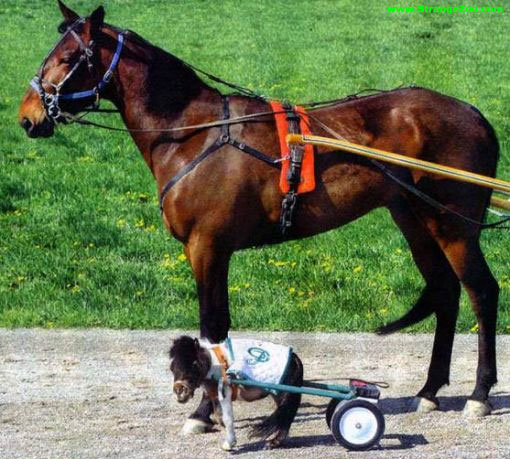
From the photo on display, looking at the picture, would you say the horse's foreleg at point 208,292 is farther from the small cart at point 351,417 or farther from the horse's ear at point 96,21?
the horse's ear at point 96,21

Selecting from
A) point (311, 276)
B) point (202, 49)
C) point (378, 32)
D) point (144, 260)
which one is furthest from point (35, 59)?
point (311, 276)

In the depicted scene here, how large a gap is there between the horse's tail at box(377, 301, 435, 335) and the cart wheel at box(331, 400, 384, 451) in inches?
45.8

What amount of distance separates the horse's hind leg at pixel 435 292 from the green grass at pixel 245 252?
1.28 meters

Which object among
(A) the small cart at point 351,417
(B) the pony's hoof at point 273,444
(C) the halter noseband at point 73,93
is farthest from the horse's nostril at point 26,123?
(B) the pony's hoof at point 273,444

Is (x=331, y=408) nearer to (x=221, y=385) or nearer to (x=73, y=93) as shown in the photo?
(x=221, y=385)

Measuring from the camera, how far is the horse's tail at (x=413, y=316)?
6559 mm

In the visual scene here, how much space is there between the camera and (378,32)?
18.5 metres

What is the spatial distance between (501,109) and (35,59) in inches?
271

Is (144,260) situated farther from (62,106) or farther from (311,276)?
(62,106)

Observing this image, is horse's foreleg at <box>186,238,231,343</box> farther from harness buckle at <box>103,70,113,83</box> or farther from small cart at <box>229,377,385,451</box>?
harness buckle at <box>103,70,113,83</box>

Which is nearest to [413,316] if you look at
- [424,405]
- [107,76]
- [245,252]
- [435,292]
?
[435,292]

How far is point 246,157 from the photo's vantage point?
5.81 metres

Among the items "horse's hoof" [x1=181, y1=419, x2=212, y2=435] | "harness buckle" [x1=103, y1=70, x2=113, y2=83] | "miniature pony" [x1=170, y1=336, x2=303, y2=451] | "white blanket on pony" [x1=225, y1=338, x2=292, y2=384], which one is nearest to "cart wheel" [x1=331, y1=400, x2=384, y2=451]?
"miniature pony" [x1=170, y1=336, x2=303, y2=451]

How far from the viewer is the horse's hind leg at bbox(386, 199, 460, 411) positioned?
6.33 meters
